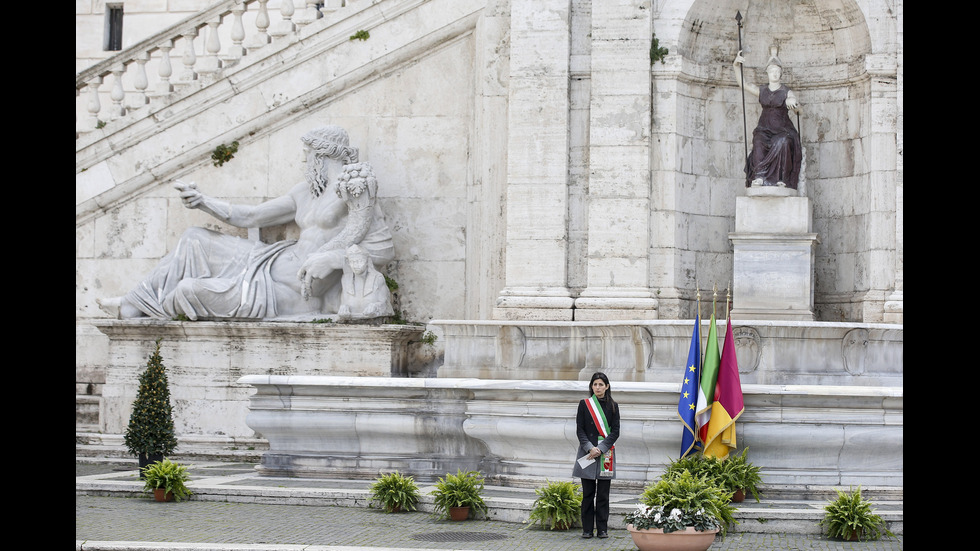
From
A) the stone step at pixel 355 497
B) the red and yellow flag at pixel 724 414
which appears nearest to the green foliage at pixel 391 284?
the stone step at pixel 355 497

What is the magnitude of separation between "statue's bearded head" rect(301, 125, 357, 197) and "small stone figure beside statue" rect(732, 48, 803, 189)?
5044 millimetres

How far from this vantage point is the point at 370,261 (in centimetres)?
1584

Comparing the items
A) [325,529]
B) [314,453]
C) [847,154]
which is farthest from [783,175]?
[325,529]

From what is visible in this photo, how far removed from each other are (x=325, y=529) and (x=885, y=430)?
5241 mm

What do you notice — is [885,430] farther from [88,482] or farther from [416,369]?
[88,482]

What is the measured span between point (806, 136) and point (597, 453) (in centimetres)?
793

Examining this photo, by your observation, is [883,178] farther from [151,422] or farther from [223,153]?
[151,422]

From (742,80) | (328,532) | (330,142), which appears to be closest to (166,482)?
(328,532)

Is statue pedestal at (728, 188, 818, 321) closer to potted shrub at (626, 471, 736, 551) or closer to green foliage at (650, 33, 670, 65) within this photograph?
green foliage at (650, 33, 670, 65)

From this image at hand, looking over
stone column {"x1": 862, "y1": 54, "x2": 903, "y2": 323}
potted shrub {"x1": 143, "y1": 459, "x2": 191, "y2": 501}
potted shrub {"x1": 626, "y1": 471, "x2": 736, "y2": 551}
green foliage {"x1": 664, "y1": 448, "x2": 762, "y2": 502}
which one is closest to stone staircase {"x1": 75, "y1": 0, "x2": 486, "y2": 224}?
stone column {"x1": 862, "y1": 54, "x2": 903, "y2": 323}

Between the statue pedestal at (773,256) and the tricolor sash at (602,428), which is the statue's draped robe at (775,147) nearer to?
the statue pedestal at (773,256)

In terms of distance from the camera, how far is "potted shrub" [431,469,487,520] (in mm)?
10852

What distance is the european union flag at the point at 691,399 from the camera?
11.7 meters

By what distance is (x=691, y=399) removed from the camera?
38.8ft
